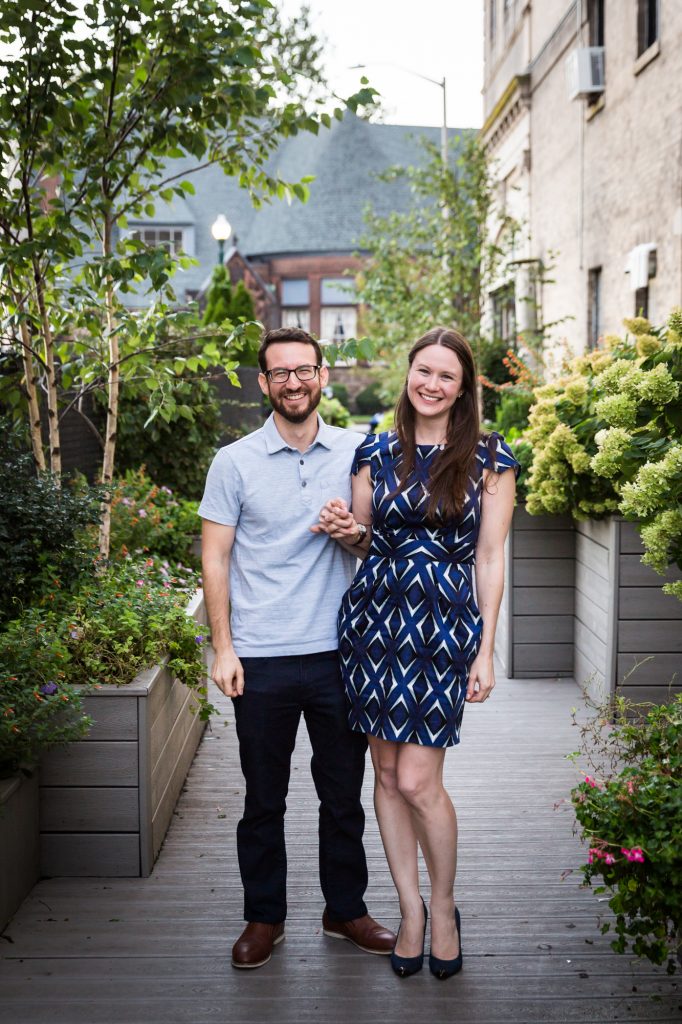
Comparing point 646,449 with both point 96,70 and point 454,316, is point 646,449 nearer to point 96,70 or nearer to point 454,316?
point 96,70

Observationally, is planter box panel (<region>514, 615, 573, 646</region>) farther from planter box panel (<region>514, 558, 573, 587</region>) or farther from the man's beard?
the man's beard

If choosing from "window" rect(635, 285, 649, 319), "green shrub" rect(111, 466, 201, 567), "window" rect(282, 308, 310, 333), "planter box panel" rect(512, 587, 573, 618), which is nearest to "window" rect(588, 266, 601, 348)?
"window" rect(635, 285, 649, 319)

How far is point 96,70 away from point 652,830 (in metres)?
3.97

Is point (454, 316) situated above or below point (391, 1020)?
above

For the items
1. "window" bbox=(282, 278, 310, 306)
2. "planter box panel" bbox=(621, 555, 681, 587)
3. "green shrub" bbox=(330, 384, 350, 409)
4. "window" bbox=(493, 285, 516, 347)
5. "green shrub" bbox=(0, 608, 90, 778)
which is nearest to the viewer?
"green shrub" bbox=(0, 608, 90, 778)

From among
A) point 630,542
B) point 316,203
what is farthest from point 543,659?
point 316,203

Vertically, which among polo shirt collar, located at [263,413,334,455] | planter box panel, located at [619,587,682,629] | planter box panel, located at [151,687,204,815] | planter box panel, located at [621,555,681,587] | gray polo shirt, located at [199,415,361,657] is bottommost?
planter box panel, located at [151,687,204,815]

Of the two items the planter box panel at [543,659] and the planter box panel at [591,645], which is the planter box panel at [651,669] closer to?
the planter box panel at [591,645]

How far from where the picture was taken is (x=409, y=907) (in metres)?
3.02

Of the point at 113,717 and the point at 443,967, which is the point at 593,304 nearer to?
the point at 113,717

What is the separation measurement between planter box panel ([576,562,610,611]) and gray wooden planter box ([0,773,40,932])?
3.09 m

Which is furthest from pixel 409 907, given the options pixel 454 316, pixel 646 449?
pixel 454 316

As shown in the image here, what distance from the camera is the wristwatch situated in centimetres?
296

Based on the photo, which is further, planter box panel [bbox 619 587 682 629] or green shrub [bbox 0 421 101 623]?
planter box panel [bbox 619 587 682 629]
